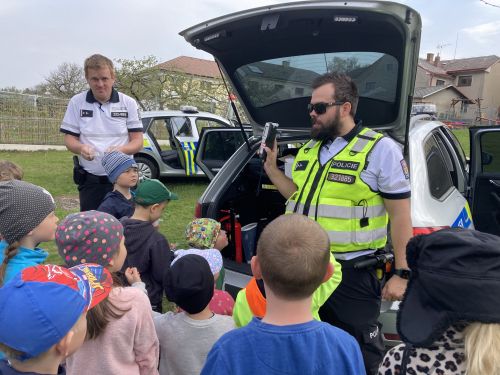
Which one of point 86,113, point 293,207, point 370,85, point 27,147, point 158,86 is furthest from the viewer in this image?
point 158,86

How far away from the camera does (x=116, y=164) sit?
3.12m

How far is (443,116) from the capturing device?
4184cm

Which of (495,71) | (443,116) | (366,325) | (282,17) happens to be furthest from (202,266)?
(495,71)

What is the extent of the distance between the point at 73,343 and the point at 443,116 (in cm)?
4590

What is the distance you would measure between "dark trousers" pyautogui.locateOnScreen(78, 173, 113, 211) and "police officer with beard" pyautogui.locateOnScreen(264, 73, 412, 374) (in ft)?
6.19

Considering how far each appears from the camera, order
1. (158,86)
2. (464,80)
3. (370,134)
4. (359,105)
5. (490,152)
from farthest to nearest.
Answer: (464,80)
(158,86)
(490,152)
(359,105)
(370,134)

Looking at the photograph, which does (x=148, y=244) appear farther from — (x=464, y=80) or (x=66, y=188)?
(x=464, y=80)

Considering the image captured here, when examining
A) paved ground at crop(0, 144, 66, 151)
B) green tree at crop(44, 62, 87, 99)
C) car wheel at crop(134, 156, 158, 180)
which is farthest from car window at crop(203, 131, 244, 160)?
green tree at crop(44, 62, 87, 99)

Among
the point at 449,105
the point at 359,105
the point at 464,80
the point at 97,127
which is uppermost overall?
the point at 464,80

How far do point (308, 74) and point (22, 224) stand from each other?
2123mm

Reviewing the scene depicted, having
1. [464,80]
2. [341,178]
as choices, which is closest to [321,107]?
[341,178]

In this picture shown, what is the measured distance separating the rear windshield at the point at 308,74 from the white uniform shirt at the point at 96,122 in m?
1.02

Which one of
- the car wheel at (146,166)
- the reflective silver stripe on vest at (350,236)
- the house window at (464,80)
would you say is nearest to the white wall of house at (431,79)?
the house window at (464,80)

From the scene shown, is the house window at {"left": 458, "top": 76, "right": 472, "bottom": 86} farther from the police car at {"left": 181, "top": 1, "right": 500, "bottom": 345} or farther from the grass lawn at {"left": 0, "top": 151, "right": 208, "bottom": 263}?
the police car at {"left": 181, "top": 1, "right": 500, "bottom": 345}
